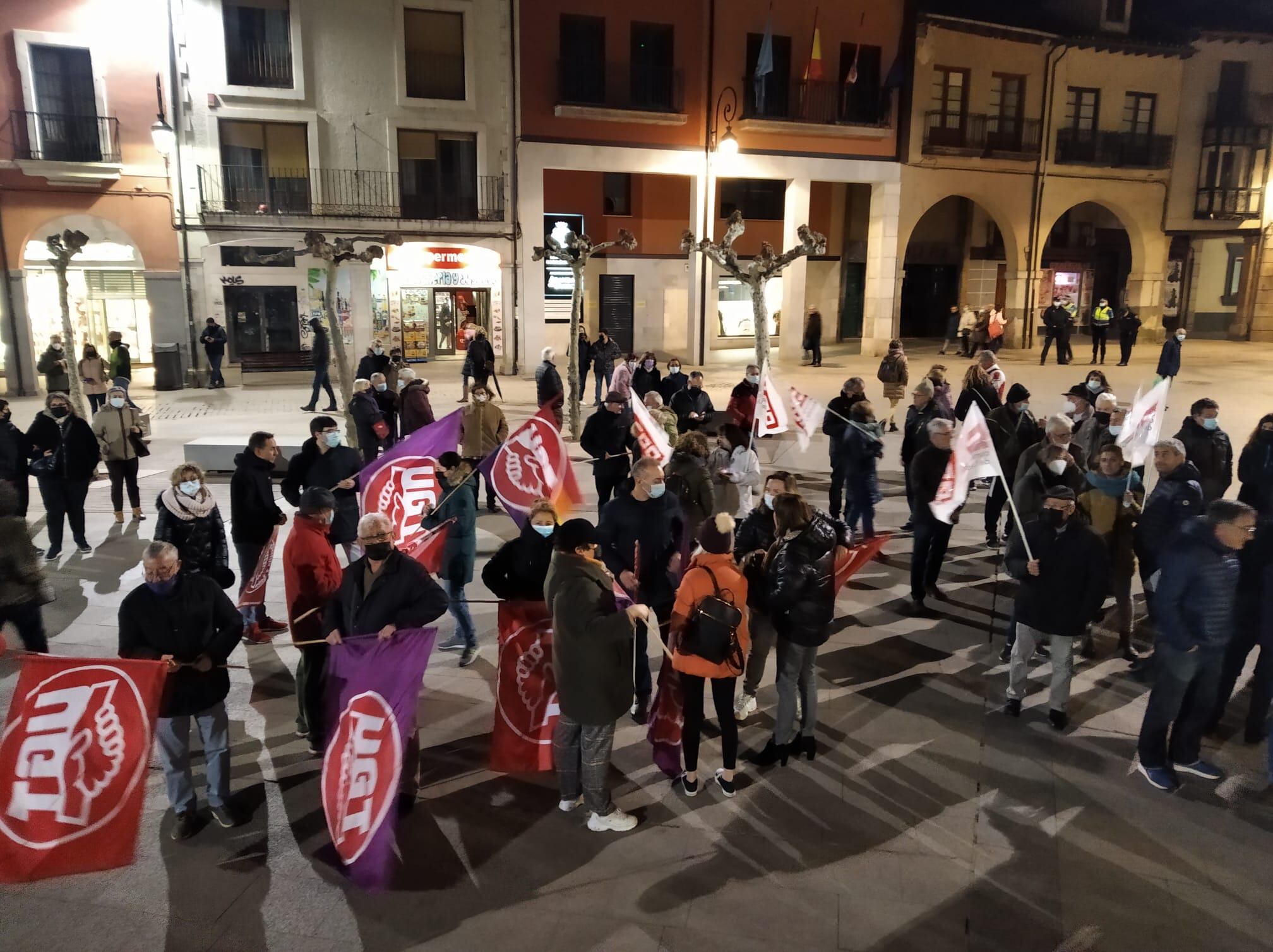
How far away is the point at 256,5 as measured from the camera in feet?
74.0

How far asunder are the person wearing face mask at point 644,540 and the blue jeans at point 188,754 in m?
2.46

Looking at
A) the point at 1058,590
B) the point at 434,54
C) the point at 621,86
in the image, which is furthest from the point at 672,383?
the point at 434,54

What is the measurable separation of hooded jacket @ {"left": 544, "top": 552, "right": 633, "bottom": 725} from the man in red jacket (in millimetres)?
1633

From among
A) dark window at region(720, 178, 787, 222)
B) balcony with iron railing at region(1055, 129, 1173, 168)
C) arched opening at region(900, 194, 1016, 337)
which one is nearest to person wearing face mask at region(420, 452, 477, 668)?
dark window at region(720, 178, 787, 222)

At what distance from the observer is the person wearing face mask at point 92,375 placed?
597 inches

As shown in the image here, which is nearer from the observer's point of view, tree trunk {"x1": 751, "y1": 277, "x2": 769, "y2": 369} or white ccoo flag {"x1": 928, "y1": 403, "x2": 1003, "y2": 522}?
white ccoo flag {"x1": 928, "y1": 403, "x2": 1003, "y2": 522}

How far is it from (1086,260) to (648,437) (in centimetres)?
3180

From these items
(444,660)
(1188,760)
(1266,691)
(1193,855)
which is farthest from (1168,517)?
(444,660)

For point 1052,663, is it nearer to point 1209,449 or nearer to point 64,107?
point 1209,449

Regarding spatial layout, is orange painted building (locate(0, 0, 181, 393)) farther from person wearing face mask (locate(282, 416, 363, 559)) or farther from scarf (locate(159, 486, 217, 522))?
scarf (locate(159, 486, 217, 522))

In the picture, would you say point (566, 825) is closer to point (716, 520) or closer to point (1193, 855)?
point (716, 520)

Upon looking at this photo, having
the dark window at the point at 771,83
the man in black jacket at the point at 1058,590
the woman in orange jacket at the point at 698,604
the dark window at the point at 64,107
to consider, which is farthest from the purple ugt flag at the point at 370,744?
the dark window at the point at 771,83

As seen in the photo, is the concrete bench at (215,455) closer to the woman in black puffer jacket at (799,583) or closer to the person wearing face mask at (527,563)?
the person wearing face mask at (527,563)

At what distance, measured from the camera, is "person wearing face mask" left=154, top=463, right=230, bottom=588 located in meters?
6.49
